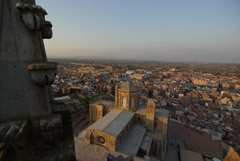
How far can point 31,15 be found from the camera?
181 centimetres

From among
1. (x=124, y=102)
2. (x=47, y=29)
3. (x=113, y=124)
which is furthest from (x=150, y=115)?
(x=47, y=29)

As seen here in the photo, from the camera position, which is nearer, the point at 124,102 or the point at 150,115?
the point at 150,115

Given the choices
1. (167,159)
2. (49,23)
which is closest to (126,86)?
(167,159)

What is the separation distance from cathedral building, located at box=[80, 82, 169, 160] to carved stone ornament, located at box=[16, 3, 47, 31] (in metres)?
9.27

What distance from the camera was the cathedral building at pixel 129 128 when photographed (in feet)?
33.4

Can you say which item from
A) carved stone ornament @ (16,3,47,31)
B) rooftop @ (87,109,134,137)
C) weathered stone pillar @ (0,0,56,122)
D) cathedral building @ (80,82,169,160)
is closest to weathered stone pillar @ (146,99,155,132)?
cathedral building @ (80,82,169,160)

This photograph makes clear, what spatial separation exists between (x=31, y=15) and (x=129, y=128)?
41.9 feet

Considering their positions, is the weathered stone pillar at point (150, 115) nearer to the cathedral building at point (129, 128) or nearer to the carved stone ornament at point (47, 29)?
the cathedral building at point (129, 128)

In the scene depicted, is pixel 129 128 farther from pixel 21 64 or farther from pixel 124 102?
pixel 21 64

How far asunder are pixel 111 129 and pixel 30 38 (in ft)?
32.3

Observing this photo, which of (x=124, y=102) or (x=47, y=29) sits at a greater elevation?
(x=47, y=29)

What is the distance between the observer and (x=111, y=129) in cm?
1058

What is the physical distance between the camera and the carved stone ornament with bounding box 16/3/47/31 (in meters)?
1.75

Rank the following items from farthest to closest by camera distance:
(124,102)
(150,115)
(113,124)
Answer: (124,102) → (150,115) → (113,124)
